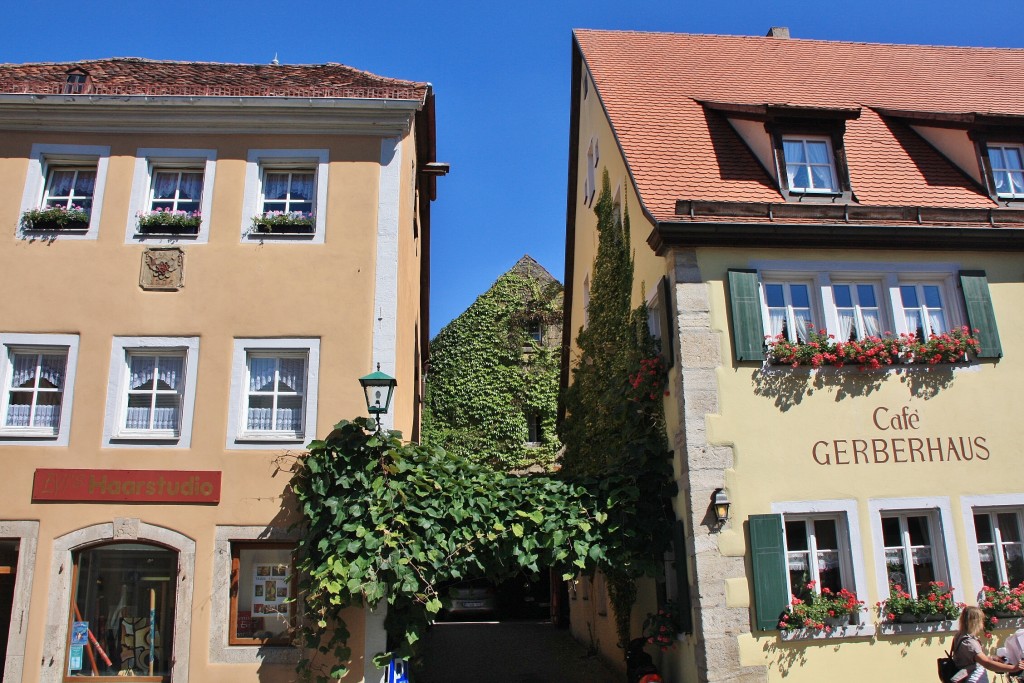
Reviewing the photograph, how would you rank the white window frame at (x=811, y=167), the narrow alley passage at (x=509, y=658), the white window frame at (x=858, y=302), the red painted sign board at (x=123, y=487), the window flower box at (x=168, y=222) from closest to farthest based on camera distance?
1. the red painted sign board at (x=123, y=487)
2. the white window frame at (x=858, y=302)
3. the window flower box at (x=168, y=222)
4. the white window frame at (x=811, y=167)
5. the narrow alley passage at (x=509, y=658)

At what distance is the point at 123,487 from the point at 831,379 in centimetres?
819

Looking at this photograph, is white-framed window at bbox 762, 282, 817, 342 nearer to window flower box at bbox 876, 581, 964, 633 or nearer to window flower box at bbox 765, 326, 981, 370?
window flower box at bbox 765, 326, 981, 370

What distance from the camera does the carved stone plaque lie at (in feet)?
33.3

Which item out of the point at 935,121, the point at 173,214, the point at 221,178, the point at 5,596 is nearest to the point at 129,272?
the point at 173,214

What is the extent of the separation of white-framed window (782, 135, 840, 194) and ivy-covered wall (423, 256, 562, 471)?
12362 millimetres

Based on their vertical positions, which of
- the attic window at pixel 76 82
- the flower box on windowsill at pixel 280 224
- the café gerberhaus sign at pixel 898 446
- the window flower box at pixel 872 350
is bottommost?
the café gerberhaus sign at pixel 898 446

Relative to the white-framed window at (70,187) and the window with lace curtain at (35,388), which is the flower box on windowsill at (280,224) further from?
the window with lace curtain at (35,388)

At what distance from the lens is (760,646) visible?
898 cm

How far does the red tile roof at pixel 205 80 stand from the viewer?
10609mm

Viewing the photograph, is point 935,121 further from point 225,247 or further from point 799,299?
point 225,247

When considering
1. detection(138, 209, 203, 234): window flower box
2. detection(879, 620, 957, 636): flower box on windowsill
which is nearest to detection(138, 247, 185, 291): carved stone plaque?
detection(138, 209, 203, 234): window flower box

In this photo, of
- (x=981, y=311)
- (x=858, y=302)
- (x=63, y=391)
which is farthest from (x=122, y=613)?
(x=981, y=311)

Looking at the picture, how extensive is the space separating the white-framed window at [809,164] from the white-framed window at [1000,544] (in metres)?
4.34

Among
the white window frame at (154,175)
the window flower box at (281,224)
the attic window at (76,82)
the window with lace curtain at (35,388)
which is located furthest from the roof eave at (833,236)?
the attic window at (76,82)
